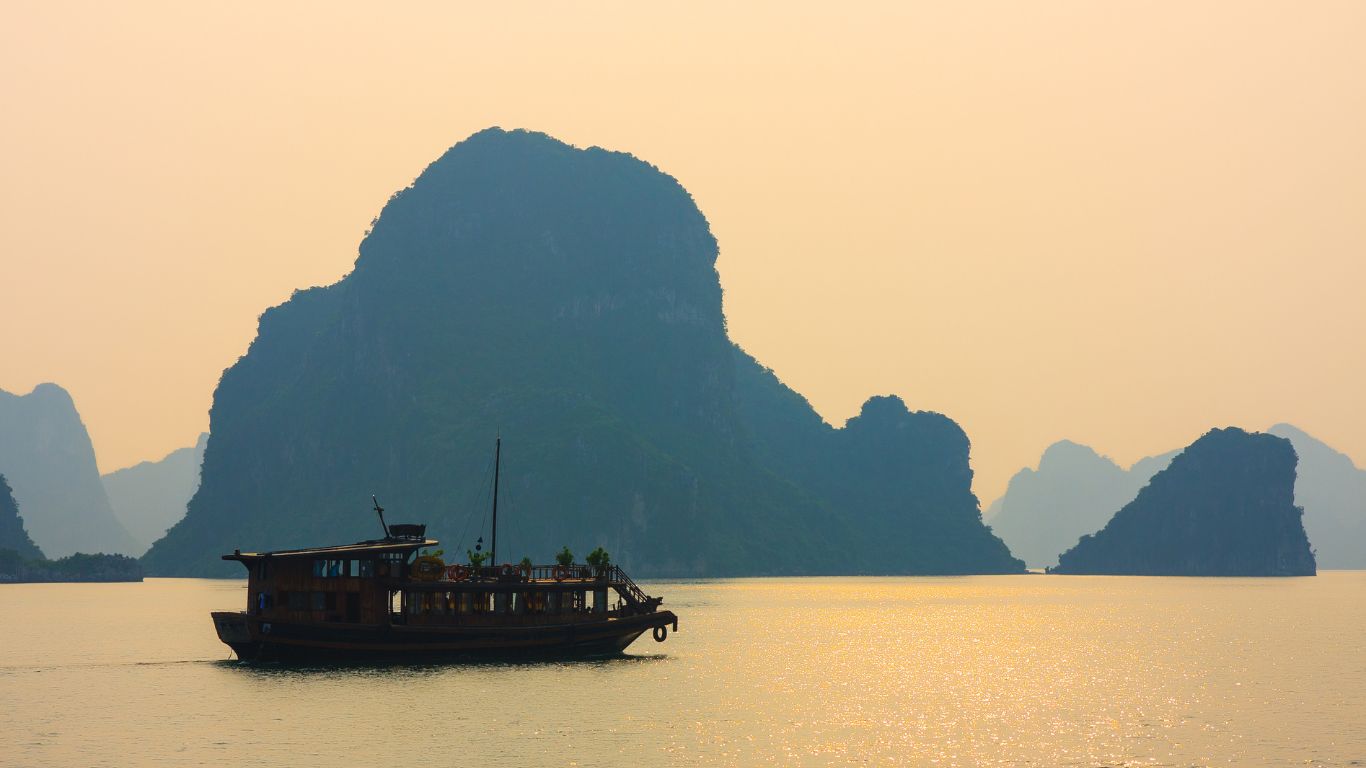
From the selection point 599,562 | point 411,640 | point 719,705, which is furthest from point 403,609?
point 719,705

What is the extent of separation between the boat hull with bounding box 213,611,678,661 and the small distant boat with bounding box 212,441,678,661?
58mm

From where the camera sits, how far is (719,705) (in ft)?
237

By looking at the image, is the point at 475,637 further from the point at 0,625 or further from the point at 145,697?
the point at 0,625

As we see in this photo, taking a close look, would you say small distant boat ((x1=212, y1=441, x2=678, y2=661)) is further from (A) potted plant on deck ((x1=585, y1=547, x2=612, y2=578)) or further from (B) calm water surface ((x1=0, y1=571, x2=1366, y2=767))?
(B) calm water surface ((x1=0, y1=571, x2=1366, y2=767))

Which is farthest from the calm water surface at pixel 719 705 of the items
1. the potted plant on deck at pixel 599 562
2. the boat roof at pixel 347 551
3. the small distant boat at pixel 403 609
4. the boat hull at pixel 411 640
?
the boat roof at pixel 347 551

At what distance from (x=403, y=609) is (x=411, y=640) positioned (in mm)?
2092

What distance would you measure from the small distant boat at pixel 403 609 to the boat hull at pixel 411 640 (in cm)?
6

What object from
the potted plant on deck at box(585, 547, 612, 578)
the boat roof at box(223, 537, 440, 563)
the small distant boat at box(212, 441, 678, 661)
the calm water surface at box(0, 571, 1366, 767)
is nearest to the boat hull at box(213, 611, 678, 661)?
the small distant boat at box(212, 441, 678, 661)

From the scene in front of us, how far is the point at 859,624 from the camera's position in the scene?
146125 millimetres

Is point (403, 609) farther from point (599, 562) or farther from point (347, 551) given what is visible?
point (599, 562)

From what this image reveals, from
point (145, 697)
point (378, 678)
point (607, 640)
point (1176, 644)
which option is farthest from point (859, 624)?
point (145, 697)

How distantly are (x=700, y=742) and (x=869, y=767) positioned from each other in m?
8.38

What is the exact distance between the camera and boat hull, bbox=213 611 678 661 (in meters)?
80.8

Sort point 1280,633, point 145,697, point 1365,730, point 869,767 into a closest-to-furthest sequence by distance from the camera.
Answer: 1. point 869,767
2. point 1365,730
3. point 145,697
4. point 1280,633
